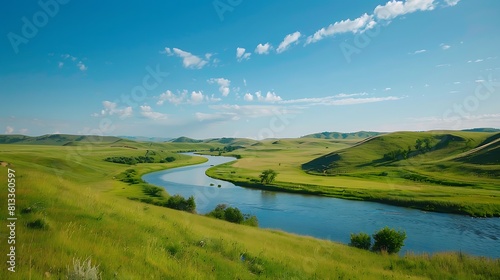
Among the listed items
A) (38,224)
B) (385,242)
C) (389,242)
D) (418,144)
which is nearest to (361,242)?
(385,242)

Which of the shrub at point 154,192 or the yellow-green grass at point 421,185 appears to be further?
the shrub at point 154,192

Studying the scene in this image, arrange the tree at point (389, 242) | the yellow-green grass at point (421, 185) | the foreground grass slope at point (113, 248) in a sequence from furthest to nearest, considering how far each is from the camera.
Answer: the yellow-green grass at point (421, 185), the tree at point (389, 242), the foreground grass slope at point (113, 248)

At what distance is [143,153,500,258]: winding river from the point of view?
45.0 m

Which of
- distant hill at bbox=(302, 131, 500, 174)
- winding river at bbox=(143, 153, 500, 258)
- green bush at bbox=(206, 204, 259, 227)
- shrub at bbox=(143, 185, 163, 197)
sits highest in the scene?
distant hill at bbox=(302, 131, 500, 174)

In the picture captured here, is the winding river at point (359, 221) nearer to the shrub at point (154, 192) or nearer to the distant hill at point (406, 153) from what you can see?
the shrub at point (154, 192)

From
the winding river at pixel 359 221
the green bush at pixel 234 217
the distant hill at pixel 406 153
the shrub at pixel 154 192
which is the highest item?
the distant hill at pixel 406 153

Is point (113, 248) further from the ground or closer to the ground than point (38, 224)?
closer to the ground

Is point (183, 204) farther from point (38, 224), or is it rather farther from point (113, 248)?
point (113, 248)

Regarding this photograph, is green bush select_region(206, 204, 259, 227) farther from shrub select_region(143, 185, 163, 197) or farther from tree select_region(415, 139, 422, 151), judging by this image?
tree select_region(415, 139, 422, 151)

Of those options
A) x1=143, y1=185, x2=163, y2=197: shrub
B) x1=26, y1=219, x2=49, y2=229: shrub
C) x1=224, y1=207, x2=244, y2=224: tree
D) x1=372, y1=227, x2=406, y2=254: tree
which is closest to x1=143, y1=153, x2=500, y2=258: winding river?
x1=224, y1=207, x2=244, y2=224: tree

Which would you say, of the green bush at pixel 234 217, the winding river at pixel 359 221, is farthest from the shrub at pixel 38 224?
the winding river at pixel 359 221

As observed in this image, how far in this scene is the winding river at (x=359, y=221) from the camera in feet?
148

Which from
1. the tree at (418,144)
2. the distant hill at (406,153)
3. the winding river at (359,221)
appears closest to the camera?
the winding river at (359,221)

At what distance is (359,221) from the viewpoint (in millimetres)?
57656
